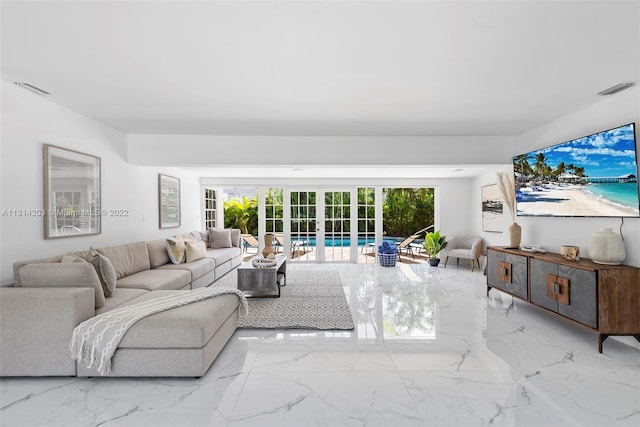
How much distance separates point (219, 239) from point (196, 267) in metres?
2.22

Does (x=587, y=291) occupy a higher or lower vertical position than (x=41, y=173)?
lower

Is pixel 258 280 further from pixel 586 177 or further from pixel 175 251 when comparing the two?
pixel 586 177

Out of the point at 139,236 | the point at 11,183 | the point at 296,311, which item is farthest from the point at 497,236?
the point at 11,183

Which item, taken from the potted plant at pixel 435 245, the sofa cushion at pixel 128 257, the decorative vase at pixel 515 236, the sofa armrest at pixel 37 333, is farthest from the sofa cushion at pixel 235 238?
the decorative vase at pixel 515 236

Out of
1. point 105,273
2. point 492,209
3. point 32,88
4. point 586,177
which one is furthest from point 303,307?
point 492,209

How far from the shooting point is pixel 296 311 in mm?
3701

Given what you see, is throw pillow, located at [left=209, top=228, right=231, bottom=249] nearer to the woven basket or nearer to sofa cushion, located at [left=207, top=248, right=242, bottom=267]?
sofa cushion, located at [left=207, top=248, right=242, bottom=267]

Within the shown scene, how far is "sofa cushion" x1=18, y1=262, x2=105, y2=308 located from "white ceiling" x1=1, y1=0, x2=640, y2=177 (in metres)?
1.57

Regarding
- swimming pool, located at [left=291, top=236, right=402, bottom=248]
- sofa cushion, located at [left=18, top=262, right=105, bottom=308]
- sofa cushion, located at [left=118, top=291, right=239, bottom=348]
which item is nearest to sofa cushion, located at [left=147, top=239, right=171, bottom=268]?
sofa cushion, located at [left=18, top=262, right=105, bottom=308]

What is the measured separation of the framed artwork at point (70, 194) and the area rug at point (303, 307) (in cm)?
209

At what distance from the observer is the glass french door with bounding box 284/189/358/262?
7426mm

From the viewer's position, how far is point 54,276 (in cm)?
246

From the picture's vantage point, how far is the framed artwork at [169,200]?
5.45 metres

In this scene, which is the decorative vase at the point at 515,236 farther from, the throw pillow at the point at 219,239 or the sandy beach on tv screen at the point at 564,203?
the throw pillow at the point at 219,239
